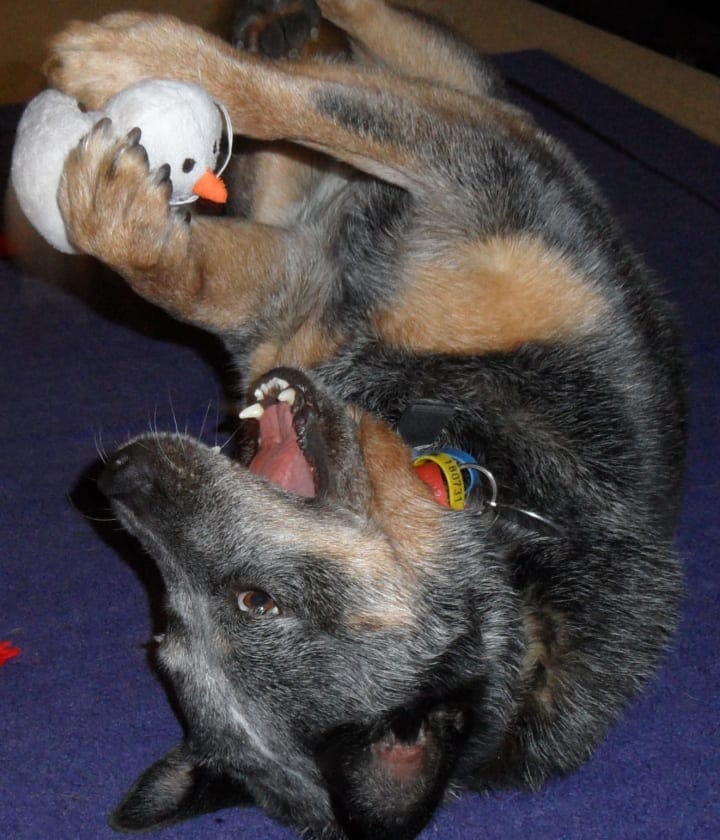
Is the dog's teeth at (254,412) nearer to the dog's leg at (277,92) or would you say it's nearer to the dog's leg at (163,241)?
the dog's leg at (163,241)

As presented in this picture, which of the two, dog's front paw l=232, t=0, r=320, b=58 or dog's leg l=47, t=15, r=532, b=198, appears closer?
dog's leg l=47, t=15, r=532, b=198

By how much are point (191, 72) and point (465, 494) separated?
3.79ft

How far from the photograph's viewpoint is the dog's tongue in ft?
7.73

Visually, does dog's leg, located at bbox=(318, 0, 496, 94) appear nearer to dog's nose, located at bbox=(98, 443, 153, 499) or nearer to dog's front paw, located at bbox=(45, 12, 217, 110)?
dog's front paw, located at bbox=(45, 12, 217, 110)

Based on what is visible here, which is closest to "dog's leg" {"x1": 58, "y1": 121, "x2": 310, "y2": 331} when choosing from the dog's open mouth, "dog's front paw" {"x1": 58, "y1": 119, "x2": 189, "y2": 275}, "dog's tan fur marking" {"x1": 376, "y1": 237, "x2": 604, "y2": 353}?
"dog's front paw" {"x1": 58, "y1": 119, "x2": 189, "y2": 275}

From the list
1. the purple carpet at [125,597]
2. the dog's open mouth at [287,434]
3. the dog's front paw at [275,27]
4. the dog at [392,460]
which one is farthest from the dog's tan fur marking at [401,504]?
the dog's front paw at [275,27]

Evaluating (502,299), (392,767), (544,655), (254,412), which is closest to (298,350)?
(254,412)

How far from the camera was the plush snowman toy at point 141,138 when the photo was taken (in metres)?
2.21

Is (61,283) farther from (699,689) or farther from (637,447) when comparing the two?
(699,689)

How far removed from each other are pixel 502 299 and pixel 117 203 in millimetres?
928

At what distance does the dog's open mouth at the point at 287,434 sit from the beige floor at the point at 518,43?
3.36 m

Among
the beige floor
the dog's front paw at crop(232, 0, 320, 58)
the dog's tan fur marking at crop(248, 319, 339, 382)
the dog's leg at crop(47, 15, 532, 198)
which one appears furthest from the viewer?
the beige floor

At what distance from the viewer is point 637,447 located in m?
2.64

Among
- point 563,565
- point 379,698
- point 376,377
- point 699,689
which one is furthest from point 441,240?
point 699,689
